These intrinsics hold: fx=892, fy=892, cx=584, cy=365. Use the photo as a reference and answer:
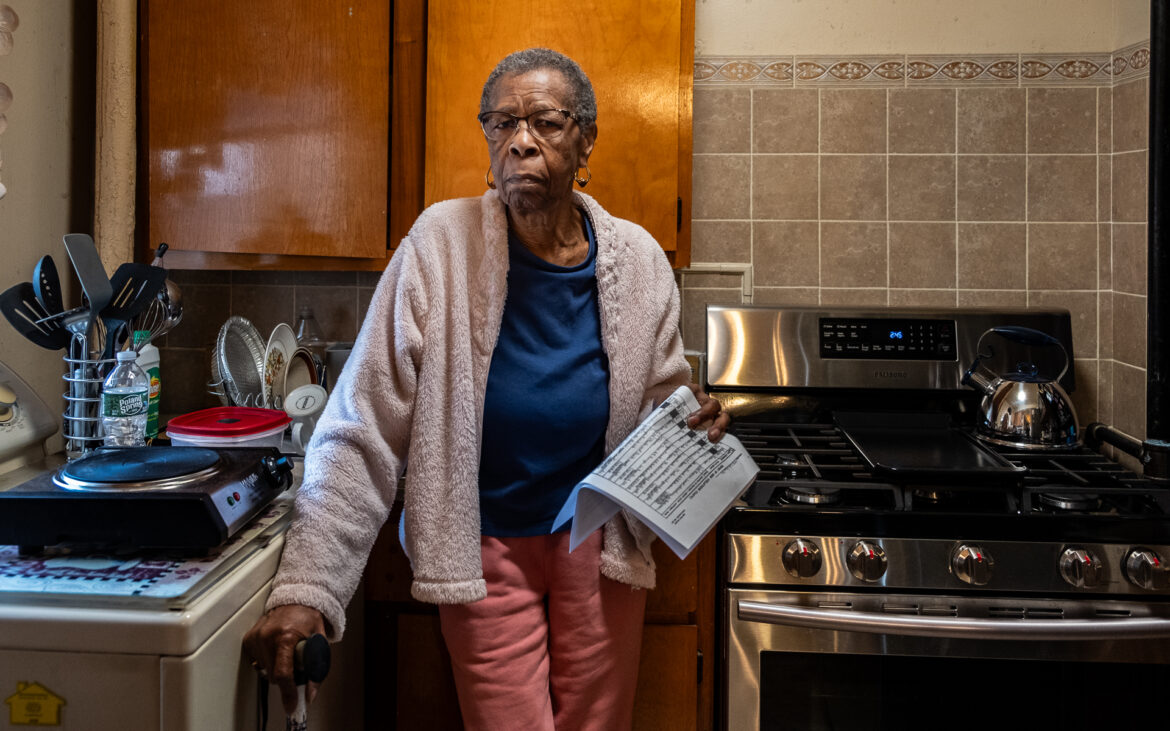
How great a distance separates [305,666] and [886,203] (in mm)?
1723

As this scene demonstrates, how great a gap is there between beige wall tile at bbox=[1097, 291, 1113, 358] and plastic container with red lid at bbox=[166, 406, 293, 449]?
72.4 inches

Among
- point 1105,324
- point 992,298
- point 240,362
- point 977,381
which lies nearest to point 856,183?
point 992,298

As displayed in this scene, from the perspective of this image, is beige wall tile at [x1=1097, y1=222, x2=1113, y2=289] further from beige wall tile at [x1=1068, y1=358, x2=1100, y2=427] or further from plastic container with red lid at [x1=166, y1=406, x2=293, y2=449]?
plastic container with red lid at [x1=166, y1=406, x2=293, y2=449]

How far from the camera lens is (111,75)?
1680 mm

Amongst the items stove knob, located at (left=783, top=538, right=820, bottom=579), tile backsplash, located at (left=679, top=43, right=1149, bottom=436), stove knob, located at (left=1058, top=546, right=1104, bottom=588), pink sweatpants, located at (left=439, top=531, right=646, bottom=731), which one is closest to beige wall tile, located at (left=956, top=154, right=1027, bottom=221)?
tile backsplash, located at (left=679, top=43, right=1149, bottom=436)

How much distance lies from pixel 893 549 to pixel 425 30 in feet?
4.38

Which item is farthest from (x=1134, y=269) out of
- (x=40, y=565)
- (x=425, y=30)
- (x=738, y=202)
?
(x=40, y=565)

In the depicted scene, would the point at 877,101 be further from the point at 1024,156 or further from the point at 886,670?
the point at 886,670

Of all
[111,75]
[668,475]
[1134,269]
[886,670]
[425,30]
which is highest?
[425,30]

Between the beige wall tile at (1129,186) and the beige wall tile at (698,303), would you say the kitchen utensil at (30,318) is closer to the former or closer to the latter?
the beige wall tile at (698,303)

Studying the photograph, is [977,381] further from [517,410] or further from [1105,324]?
[517,410]

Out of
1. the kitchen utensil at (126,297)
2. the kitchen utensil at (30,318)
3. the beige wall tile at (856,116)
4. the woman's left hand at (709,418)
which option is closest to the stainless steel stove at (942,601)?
the woman's left hand at (709,418)

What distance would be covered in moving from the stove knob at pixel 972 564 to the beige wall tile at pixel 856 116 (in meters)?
1.07

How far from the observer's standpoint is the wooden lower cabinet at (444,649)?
1626mm
